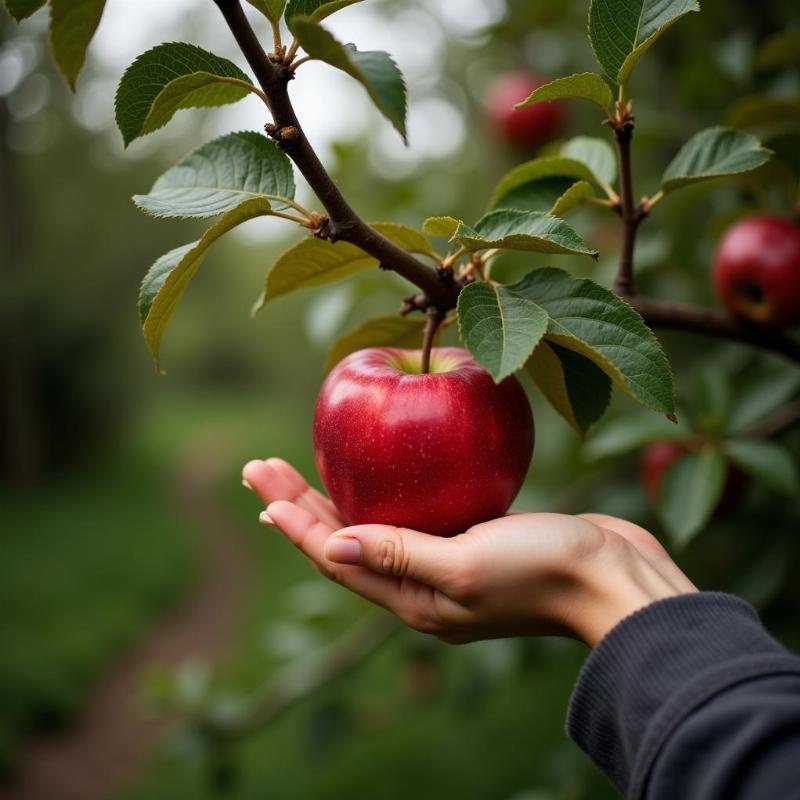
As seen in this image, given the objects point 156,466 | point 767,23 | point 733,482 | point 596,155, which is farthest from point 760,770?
point 156,466

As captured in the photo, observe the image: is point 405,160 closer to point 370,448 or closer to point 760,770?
point 370,448

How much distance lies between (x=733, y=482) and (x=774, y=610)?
33cm

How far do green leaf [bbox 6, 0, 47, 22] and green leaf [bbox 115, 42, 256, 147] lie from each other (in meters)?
0.09

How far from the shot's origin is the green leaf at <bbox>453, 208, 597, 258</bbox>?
2.26ft

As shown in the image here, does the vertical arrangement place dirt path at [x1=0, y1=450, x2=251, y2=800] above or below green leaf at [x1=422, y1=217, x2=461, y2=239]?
below

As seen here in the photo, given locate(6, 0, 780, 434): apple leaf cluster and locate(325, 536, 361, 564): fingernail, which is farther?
locate(325, 536, 361, 564): fingernail

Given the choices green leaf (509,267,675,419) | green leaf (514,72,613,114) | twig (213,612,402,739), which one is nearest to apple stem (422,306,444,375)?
green leaf (509,267,675,419)

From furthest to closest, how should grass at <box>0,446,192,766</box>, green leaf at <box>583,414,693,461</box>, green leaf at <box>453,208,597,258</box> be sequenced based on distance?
grass at <box>0,446,192,766</box>
green leaf at <box>583,414,693,461</box>
green leaf at <box>453,208,597,258</box>

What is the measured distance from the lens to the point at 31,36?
723 centimetres

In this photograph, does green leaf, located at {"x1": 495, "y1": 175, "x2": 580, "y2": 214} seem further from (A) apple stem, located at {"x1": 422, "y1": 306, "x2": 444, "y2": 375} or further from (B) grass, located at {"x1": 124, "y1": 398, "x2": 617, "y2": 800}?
(B) grass, located at {"x1": 124, "y1": 398, "x2": 617, "y2": 800}

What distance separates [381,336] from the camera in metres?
1.00

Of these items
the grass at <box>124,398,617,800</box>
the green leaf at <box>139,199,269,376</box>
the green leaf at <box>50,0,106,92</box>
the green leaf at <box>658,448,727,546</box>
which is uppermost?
the green leaf at <box>50,0,106,92</box>

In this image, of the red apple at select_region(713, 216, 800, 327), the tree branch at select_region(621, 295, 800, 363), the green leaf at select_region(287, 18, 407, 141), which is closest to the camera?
the green leaf at select_region(287, 18, 407, 141)

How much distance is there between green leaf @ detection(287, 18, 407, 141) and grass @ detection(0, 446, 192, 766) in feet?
11.7
